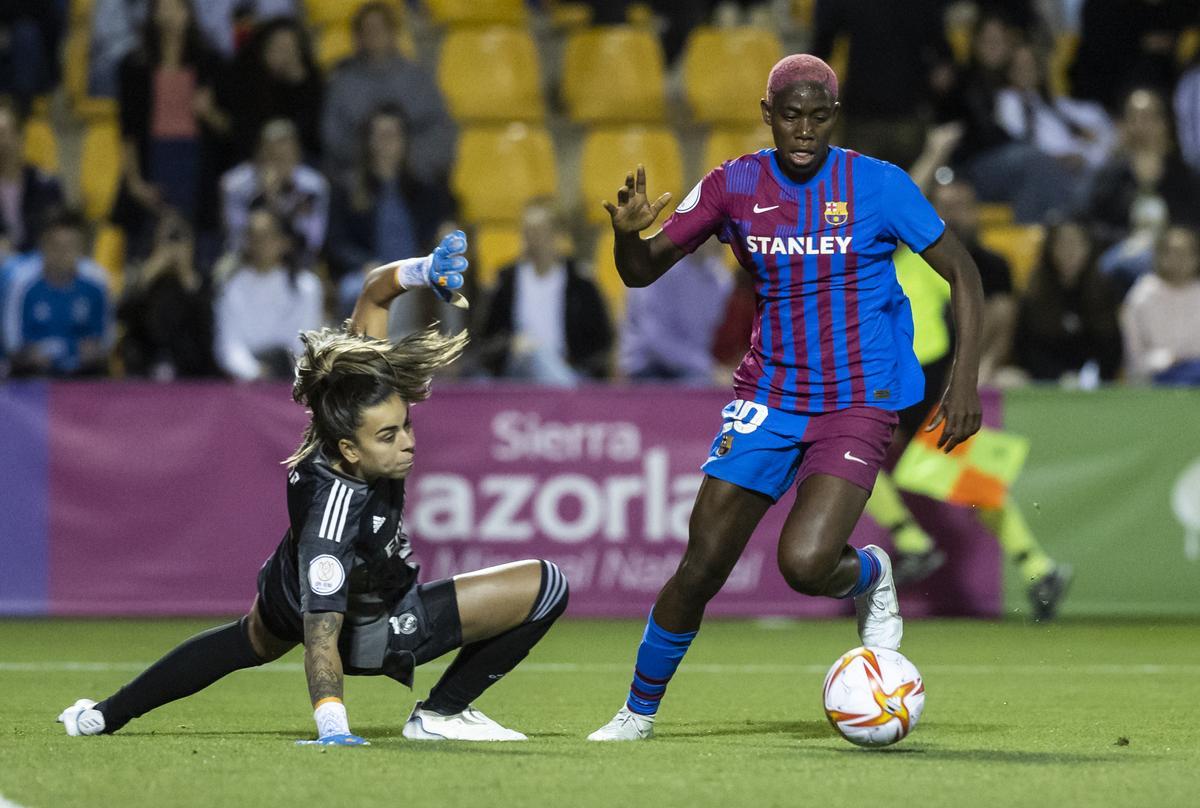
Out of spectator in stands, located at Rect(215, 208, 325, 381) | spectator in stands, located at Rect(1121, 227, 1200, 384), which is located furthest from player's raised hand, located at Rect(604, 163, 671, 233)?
spectator in stands, located at Rect(1121, 227, 1200, 384)

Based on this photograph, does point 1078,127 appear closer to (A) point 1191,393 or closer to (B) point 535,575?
(A) point 1191,393

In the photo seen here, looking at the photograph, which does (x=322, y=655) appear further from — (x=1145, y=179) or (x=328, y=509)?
(x=1145, y=179)

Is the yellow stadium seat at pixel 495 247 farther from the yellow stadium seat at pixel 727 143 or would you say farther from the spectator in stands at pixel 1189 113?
the spectator in stands at pixel 1189 113

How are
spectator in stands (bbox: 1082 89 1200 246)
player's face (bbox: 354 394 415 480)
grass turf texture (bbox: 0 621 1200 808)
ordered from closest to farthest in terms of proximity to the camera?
grass turf texture (bbox: 0 621 1200 808) < player's face (bbox: 354 394 415 480) < spectator in stands (bbox: 1082 89 1200 246)

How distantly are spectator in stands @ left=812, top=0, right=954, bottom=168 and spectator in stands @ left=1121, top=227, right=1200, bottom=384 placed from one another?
2.08 metres

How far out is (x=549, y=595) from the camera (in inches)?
238

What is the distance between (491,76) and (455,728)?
30.7 feet

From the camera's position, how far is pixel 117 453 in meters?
10.6

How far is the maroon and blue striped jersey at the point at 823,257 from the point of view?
606 centimetres

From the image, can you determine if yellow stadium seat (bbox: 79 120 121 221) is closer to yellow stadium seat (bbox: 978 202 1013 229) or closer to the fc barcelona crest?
yellow stadium seat (bbox: 978 202 1013 229)

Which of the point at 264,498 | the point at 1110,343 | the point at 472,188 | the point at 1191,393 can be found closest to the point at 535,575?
the point at 264,498

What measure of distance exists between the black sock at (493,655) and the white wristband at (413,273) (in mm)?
949

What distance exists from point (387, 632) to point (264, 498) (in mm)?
4892

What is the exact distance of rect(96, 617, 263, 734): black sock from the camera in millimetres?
5934
